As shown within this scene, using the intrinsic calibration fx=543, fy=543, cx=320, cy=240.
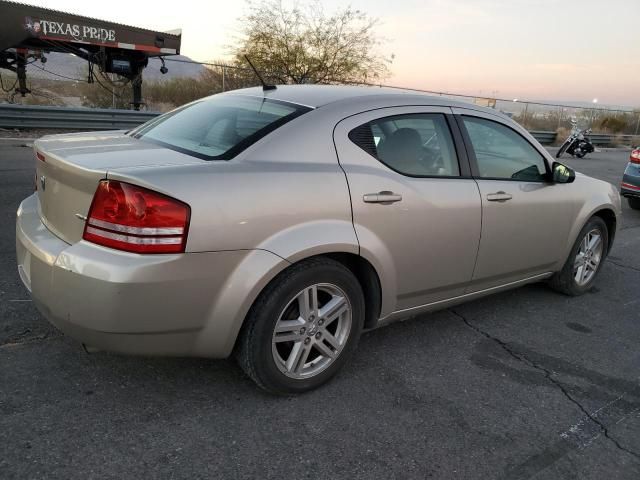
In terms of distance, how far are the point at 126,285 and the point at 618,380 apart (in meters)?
2.89

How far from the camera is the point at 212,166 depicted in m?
2.51

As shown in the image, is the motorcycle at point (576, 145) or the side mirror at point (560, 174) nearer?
the side mirror at point (560, 174)

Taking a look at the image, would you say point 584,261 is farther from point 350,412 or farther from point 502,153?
point 350,412

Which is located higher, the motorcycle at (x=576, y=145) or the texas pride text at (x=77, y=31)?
the texas pride text at (x=77, y=31)

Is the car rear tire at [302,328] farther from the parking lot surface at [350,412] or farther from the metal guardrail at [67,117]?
the metal guardrail at [67,117]

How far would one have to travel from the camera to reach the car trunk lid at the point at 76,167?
245cm

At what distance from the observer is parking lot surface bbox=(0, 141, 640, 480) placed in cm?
231

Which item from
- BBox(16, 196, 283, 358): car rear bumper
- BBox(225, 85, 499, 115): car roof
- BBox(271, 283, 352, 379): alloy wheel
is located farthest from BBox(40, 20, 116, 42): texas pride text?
BBox(271, 283, 352, 379): alloy wheel

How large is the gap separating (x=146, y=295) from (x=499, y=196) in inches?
93.9

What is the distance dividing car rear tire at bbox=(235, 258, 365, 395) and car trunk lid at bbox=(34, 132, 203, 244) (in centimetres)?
77

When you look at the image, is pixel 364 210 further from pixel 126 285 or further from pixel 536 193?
pixel 536 193

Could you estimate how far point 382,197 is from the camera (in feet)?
9.66

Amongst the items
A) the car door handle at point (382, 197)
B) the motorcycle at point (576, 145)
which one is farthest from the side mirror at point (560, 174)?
the motorcycle at point (576, 145)

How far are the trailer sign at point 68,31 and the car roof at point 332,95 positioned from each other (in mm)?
9274
